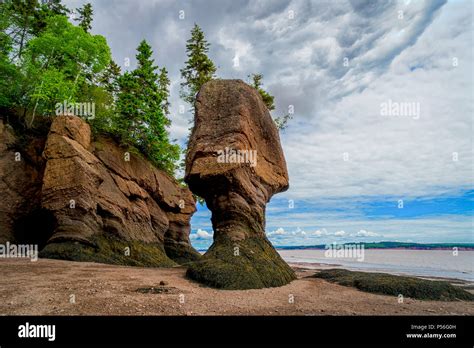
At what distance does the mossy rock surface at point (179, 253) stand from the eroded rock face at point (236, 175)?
47.7 ft

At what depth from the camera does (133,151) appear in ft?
80.6

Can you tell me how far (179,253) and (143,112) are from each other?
1403 cm

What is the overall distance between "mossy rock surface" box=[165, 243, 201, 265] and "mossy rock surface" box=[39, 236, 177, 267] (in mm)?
4463

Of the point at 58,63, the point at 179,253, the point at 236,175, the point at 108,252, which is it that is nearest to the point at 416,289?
the point at 236,175

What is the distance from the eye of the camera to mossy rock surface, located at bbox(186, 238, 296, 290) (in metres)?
10.2

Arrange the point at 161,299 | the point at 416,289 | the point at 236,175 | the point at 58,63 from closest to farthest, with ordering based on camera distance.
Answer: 1. the point at 161,299
2. the point at 416,289
3. the point at 236,175
4. the point at 58,63

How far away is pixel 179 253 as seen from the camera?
1127 inches

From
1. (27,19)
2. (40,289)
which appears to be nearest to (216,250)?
(40,289)

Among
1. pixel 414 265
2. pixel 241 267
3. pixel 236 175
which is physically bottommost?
pixel 414 265

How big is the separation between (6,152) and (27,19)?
14561 mm

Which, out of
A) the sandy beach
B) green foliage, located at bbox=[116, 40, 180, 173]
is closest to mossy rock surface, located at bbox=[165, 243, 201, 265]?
green foliage, located at bbox=[116, 40, 180, 173]

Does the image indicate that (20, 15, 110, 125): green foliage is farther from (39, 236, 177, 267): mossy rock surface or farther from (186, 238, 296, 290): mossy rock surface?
(186, 238, 296, 290): mossy rock surface

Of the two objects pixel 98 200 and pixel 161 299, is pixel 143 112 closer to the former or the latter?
pixel 98 200

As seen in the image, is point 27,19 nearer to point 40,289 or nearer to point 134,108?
point 134,108
